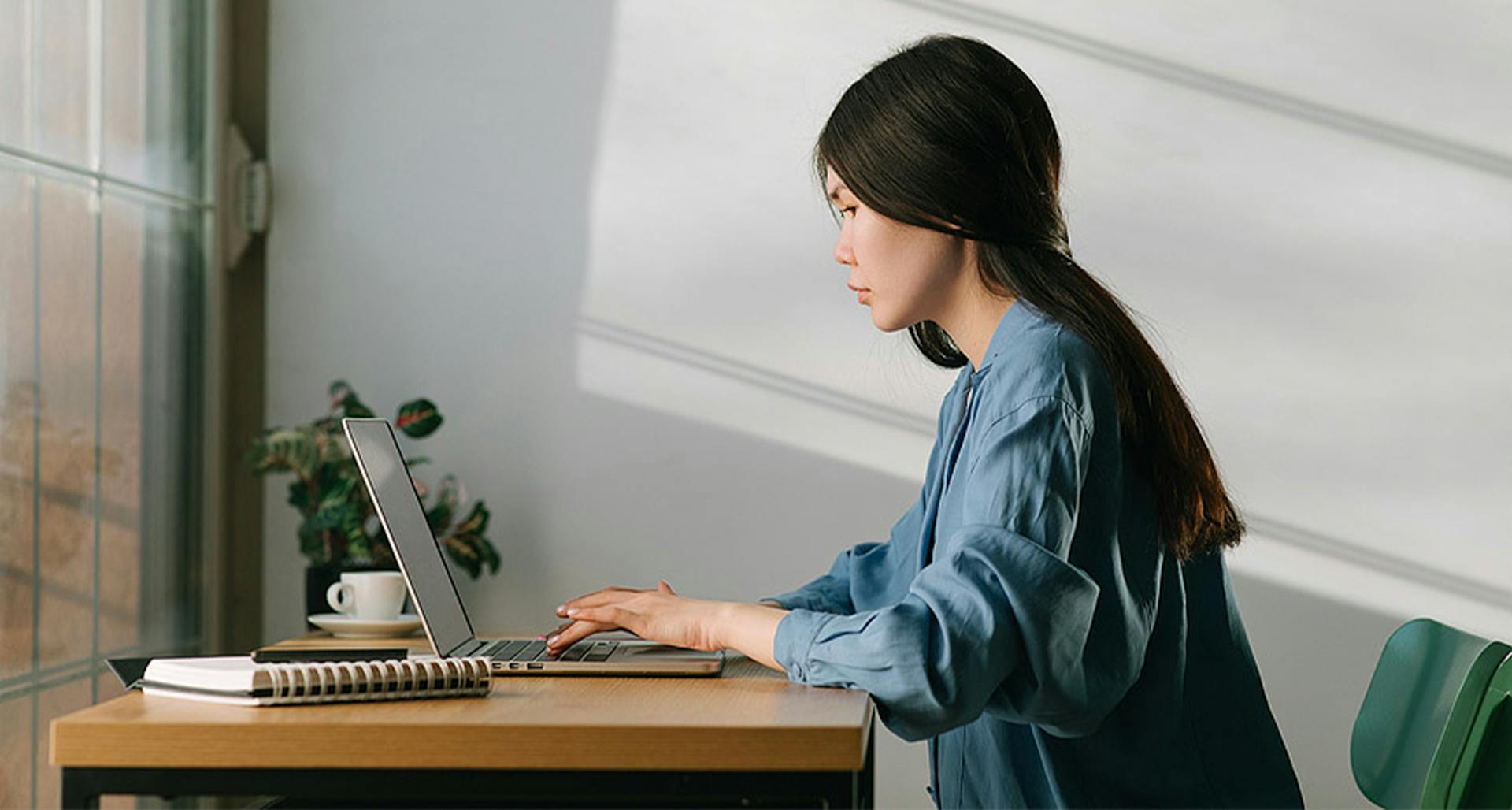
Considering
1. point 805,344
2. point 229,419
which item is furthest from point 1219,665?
point 229,419

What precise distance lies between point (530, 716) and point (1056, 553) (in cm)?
45

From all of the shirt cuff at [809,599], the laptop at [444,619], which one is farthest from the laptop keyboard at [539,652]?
the shirt cuff at [809,599]

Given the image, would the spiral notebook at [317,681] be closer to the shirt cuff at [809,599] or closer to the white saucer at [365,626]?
the shirt cuff at [809,599]

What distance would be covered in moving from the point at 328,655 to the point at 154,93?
5.46 ft

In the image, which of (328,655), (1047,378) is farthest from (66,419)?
(1047,378)

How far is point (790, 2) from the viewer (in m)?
3.27

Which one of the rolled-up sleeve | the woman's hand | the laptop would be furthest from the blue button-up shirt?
the laptop

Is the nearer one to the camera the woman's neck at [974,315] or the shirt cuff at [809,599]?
the woman's neck at [974,315]

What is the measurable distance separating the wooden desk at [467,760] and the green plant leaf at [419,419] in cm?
178

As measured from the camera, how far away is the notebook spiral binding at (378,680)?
1.28 meters

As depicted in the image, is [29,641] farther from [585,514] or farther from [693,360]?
[693,360]

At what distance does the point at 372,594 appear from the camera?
2402 mm

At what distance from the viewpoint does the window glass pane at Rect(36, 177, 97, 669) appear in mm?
2521

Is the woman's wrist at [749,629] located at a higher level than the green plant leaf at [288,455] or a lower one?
lower
